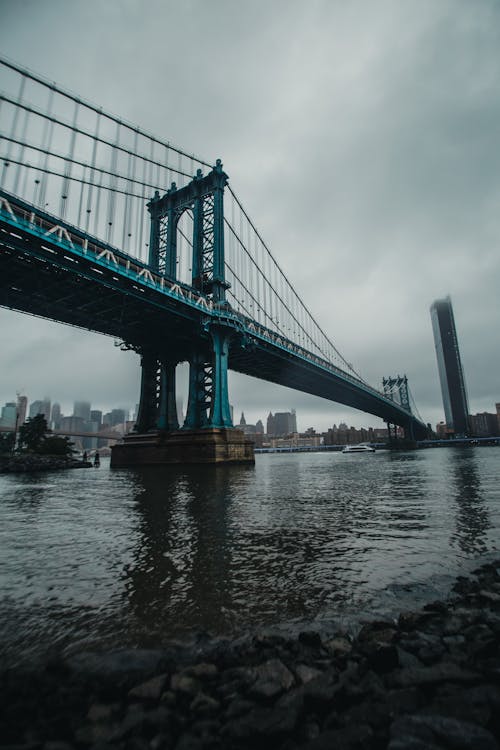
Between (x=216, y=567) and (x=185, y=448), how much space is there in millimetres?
33985

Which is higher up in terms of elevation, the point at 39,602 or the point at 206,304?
the point at 206,304

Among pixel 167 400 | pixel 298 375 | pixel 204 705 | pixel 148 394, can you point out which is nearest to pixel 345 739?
pixel 204 705

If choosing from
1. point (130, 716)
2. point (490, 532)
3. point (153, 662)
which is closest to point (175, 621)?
point (153, 662)

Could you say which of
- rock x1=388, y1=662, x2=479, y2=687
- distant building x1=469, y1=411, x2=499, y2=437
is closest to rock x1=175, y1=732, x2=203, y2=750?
rock x1=388, y1=662, x2=479, y2=687

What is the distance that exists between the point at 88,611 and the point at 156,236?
58.9 meters

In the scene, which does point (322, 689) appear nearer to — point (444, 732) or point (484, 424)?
point (444, 732)

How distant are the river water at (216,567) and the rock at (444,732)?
5.15 ft

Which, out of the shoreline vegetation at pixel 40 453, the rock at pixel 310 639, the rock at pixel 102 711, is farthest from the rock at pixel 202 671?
the shoreline vegetation at pixel 40 453

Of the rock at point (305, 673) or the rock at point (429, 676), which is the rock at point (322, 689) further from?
the rock at point (429, 676)

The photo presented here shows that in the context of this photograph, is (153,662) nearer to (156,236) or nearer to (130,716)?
(130,716)

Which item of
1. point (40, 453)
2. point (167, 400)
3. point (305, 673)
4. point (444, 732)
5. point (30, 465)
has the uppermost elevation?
point (167, 400)

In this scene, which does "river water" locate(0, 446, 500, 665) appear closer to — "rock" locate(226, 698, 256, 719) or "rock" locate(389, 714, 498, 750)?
"rock" locate(226, 698, 256, 719)

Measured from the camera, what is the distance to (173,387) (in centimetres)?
4819

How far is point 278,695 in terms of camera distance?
96.5 inches
